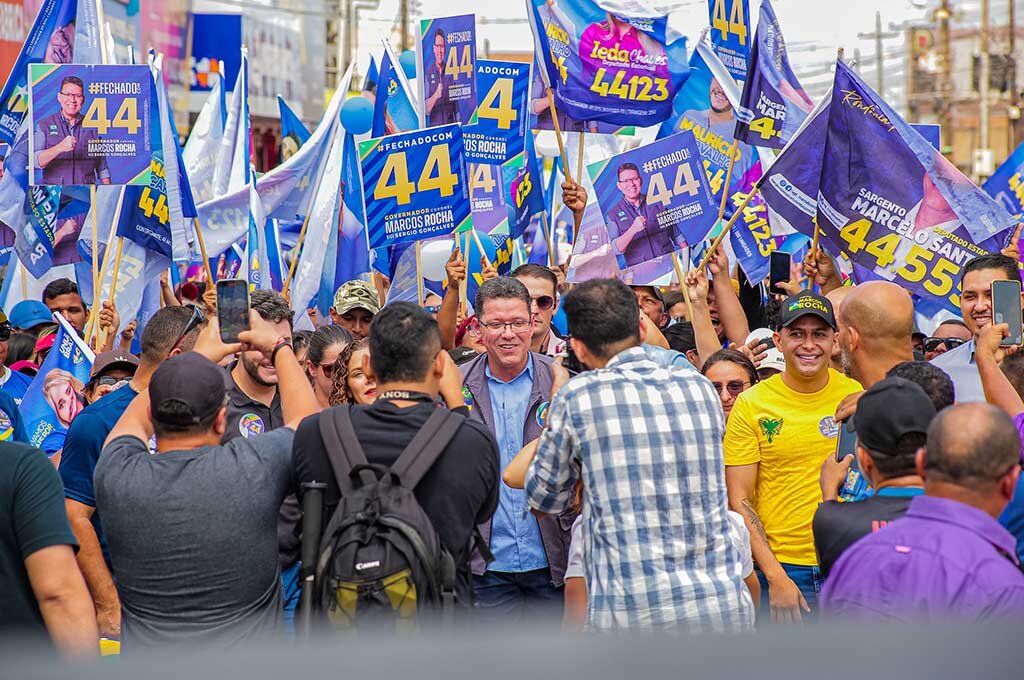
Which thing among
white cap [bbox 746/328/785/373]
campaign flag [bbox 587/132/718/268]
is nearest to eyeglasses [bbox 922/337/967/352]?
white cap [bbox 746/328/785/373]

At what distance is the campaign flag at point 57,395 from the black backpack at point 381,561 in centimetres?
362

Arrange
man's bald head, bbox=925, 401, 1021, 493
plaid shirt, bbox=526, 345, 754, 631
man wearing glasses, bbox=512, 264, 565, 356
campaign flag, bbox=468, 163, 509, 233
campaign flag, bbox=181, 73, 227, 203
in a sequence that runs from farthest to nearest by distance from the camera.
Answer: campaign flag, bbox=181, 73, 227, 203 < campaign flag, bbox=468, 163, 509, 233 < man wearing glasses, bbox=512, 264, 565, 356 < plaid shirt, bbox=526, 345, 754, 631 < man's bald head, bbox=925, 401, 1021, 493

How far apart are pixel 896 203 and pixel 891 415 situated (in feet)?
14.4

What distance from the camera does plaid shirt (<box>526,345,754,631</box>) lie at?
398cm

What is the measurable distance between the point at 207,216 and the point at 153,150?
212cm

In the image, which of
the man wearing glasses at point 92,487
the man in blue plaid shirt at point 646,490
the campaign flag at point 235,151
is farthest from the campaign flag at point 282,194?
the man in blue plaid shirt at point 646,490

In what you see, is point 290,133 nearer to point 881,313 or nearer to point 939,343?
point 939,343

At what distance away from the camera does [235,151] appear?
13078 mm

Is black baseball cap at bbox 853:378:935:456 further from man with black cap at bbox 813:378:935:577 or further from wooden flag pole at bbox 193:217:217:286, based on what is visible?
wooden flag pole at bbox 193:217:217:286

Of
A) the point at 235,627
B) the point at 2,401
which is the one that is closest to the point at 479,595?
the point at 235,627

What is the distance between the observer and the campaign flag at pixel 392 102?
11.3 meters

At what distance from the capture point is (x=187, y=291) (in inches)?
530

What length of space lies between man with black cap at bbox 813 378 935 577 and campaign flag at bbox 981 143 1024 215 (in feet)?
25.1

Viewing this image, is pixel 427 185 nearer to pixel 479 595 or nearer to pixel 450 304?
pixel 450 304
